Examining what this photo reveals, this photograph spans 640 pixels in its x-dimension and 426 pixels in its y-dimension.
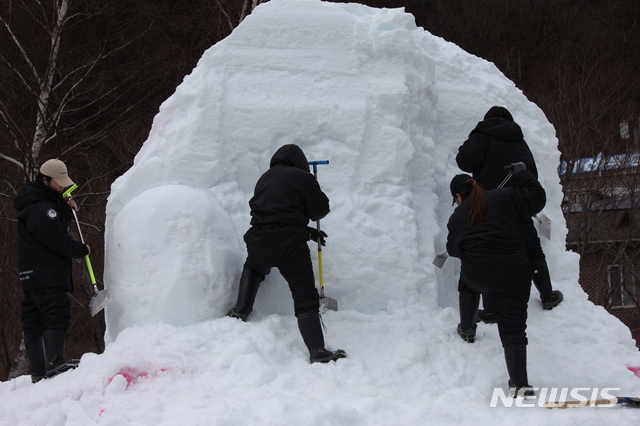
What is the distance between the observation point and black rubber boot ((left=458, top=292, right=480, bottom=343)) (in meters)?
4.17

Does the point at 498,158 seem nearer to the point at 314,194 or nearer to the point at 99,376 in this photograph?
the point at 314,194

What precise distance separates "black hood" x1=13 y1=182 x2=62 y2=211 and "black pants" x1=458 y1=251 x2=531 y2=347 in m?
3.01

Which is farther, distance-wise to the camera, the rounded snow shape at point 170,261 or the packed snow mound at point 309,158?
the packed snow mound at point 309,158

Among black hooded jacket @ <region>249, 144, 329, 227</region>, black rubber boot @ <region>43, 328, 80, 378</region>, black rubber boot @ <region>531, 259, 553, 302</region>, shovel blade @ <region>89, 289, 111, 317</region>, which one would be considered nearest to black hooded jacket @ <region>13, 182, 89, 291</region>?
shovel blade @ <region>89, 289, 111, 317</region>

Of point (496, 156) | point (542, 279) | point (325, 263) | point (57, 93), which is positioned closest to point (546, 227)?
point (542, 279)

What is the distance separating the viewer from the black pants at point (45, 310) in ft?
13.9

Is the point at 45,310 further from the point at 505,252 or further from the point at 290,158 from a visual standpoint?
the point at 505,252

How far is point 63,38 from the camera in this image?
35.0 ft

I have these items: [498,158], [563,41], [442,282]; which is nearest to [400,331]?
[442,282]

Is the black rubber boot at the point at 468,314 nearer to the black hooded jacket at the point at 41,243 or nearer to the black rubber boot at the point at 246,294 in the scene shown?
the black rubber boot at the point at 246,294

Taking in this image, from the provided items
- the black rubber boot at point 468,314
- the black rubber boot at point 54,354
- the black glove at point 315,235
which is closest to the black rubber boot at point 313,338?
the black glove at point 315,235

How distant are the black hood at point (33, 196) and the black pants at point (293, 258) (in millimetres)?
1583

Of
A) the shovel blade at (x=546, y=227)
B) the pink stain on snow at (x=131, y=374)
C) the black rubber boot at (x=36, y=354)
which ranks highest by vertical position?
the shovel blade at (x=546, y=227)

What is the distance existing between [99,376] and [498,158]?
320cm
